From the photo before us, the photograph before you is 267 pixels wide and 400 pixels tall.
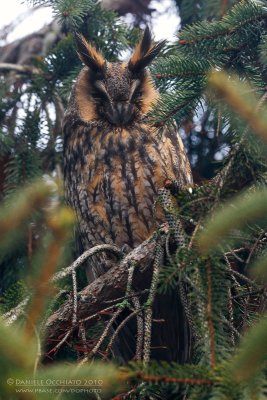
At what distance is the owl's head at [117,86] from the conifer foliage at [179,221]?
174 millimetres

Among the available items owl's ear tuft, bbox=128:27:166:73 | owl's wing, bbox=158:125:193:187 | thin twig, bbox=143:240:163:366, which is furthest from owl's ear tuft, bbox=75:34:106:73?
thin twig, bbox=143:240:163:366

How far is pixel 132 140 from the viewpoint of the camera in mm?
2684

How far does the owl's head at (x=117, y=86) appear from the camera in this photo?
268 centimetres

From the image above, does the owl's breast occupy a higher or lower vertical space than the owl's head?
lower

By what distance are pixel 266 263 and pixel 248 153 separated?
0.99 ft

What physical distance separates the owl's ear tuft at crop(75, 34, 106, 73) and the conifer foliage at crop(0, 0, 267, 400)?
0.09 meters

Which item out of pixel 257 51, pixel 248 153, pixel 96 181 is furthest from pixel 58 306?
pixel 257 51

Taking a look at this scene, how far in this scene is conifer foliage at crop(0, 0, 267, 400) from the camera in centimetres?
111

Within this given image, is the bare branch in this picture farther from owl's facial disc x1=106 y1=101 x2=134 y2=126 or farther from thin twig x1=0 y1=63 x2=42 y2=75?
thin twig x1=0 y1=63 x2=42 y2=75

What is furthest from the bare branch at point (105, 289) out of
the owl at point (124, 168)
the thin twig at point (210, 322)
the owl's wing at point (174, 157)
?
the thin twig at point (210, 322)

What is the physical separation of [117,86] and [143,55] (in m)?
0.21

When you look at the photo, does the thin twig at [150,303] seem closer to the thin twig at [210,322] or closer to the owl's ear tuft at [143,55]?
the thin twig at [210,322]

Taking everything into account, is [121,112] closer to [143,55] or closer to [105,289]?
[143,55]

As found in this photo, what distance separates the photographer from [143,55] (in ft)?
9.12
